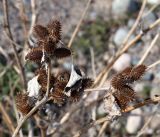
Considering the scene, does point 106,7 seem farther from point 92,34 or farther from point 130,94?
point 130,94

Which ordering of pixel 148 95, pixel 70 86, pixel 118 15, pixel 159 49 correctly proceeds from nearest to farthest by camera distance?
1. pixel 70 86
2. pixel 148 95
3. pixel 159 49
4. pixel 118 15

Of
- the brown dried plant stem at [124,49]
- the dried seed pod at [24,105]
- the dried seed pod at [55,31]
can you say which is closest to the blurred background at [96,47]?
the brown dried plant stem at [124,49]

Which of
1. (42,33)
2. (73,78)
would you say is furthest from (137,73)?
(42,33)

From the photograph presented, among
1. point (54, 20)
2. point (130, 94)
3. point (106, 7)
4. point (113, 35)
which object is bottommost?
point (130, 94)

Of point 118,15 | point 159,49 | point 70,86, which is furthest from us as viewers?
point 118,15

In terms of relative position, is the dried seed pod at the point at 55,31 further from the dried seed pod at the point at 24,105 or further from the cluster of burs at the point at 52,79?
the dried seed pod at the point at 24,105

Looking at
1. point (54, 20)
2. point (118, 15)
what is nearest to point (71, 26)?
point (118, 15)

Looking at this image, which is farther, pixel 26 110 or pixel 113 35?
pixel 113 35

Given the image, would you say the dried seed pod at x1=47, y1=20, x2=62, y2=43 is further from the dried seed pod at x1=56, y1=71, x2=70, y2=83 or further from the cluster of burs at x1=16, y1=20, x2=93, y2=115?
the dried seed pod at x1=56, y1=71, x2=70, y2=83
